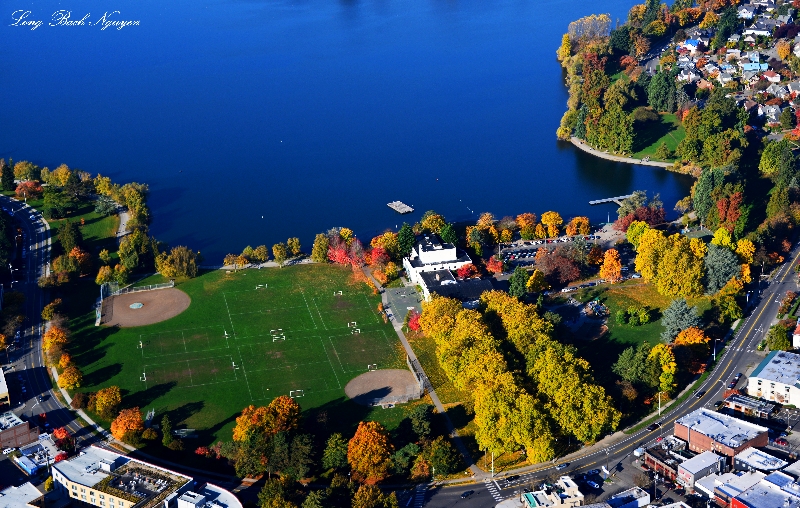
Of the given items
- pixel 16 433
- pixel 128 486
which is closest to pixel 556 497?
pixel 128 486

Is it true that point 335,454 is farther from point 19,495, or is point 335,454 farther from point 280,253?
point 280,253

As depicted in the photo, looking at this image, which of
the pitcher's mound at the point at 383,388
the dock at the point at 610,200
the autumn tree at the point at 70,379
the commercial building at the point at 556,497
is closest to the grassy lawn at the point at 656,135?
the dock at the point at 610,200

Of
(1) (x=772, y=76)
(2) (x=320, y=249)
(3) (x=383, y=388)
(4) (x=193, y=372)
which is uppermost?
(1) (x=772, y=76)

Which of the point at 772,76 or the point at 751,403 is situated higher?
the point at 772,76

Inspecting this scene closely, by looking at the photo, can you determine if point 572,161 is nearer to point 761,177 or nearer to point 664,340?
point 761,177

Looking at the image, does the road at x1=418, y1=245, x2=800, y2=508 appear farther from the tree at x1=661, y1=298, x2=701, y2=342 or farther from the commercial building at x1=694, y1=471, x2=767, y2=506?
the commercial building at x1=694, y1=471, x2=767, y2=506

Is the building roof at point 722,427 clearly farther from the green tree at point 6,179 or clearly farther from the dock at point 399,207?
the green tree at point 6,179
